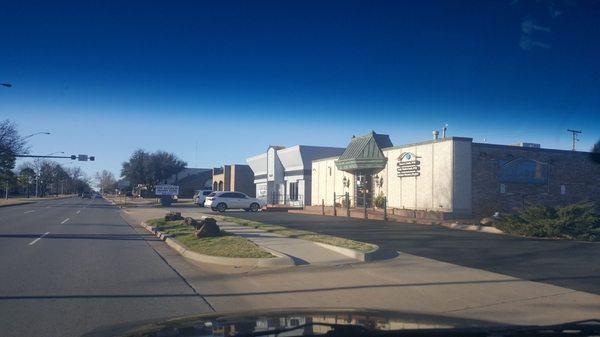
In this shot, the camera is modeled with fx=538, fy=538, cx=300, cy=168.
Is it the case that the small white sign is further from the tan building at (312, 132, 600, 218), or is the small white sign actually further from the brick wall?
the brick wall

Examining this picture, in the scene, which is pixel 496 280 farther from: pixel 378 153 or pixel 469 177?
pixel 378 153

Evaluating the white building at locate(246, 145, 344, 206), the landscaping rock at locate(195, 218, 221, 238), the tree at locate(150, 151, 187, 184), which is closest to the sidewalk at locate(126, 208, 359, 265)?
the landscaping rock at locate(195, 218, 221, 238)

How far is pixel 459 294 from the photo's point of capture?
8.76 meters

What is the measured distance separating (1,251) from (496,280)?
12.4 meters

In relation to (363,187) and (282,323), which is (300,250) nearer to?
(282,323)

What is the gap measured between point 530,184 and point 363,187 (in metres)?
10.2

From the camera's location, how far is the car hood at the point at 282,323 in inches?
177

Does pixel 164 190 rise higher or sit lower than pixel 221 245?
higher

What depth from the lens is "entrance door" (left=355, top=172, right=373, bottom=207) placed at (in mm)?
34375

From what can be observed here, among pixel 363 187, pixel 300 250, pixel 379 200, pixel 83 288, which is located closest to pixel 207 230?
Answer: pixel 300 250

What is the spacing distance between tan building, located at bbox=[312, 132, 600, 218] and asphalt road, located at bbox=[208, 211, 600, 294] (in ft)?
22.1

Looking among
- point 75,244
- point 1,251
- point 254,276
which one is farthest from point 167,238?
point 254,276

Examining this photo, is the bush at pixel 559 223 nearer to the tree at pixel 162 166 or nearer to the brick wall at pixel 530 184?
the brick wall at pixel 530 184

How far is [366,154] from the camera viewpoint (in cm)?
3353
